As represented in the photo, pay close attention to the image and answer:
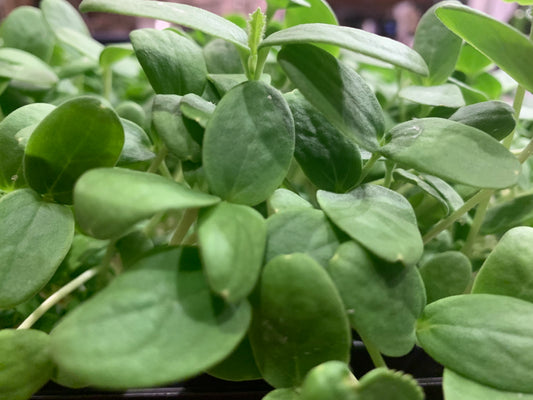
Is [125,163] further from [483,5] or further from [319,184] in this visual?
[483,5]

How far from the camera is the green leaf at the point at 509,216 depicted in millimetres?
467

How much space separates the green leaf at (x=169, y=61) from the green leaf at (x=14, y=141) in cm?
9

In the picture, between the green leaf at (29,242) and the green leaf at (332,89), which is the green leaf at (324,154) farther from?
the green leaf at (29,242)

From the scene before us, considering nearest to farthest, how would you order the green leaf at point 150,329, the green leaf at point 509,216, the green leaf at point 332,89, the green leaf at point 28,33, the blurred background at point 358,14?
1. the green leaf at point 150,329
2. the green leaf at point 332,89
3. the green leaf at point 509,216
4. the green leaf at point 28,33
5. the blurred background at point 358,14

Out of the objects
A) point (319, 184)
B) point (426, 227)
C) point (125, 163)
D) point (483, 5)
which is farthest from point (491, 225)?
point (483, 5)

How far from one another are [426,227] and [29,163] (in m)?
0.33

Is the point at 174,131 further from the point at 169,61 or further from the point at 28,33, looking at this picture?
the point at 28,33

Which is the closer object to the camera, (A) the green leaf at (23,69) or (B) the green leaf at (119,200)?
(B) the green leaf at (119,200)

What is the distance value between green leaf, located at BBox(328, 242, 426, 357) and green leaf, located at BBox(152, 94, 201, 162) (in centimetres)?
12

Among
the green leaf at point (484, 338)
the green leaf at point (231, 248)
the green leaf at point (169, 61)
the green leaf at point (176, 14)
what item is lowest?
the green leaf at point (484, 338)

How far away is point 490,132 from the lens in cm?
37

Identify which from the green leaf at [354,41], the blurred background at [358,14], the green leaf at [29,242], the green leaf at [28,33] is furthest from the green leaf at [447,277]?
the blurred background at [358,14]

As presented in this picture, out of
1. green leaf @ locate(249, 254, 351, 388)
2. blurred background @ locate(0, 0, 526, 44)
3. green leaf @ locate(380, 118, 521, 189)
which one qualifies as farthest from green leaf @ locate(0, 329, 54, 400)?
blurred background @ locate(0, 0, 526, 44)

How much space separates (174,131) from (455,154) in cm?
17
